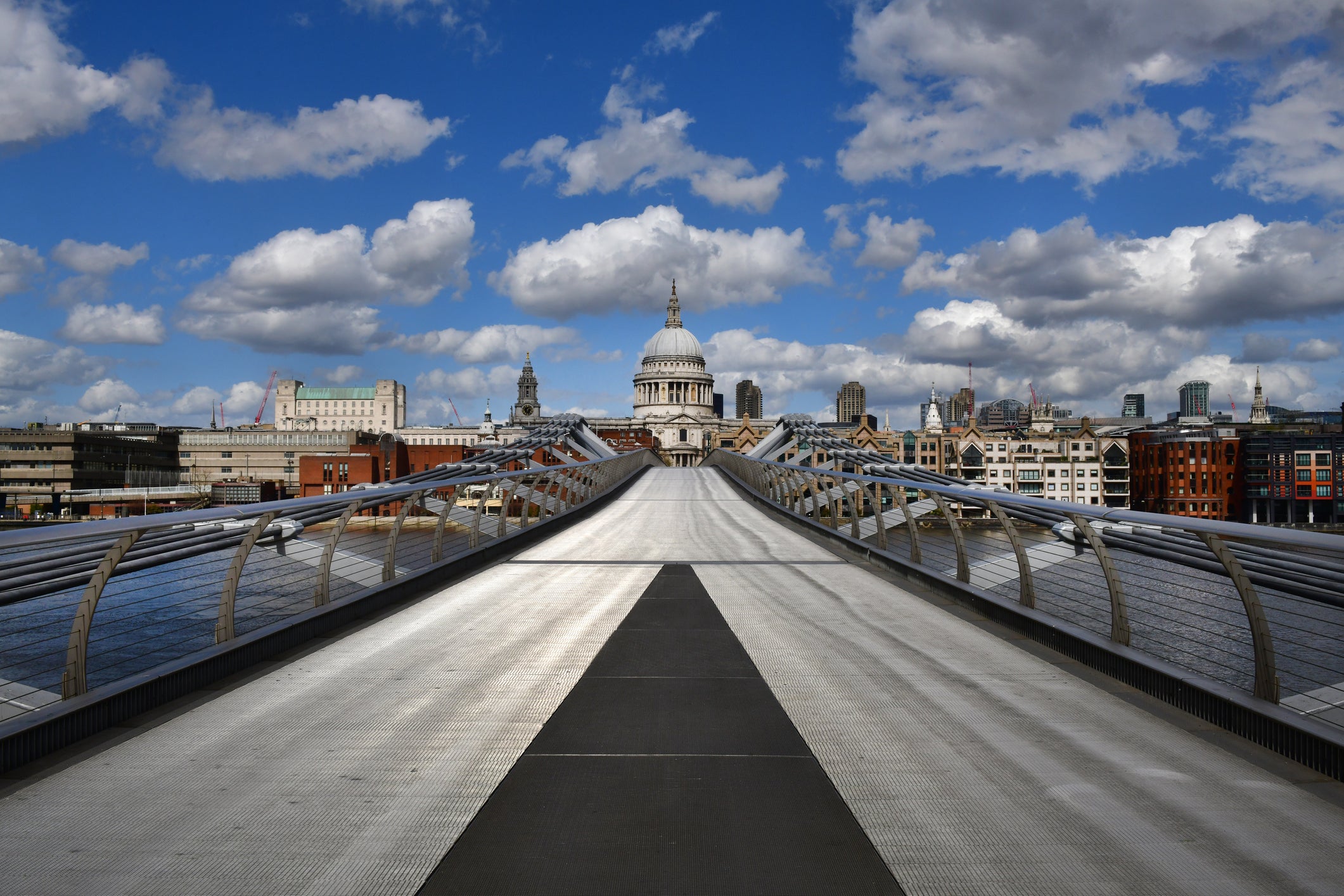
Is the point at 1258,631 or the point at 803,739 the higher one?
the point at 1258,631

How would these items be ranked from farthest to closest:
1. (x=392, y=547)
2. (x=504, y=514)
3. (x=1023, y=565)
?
1. (x=504, y=514)
2. (x=392, y=547)
3. (x=1023, y=565)

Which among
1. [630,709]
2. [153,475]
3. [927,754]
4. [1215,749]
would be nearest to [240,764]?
[630,709]

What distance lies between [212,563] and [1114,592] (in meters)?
6.90

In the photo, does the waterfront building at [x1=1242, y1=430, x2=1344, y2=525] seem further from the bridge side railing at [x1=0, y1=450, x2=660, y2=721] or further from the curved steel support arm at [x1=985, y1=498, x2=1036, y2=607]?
the bridge side railing at [x1=0, y1=450, x2=660, y2=721]

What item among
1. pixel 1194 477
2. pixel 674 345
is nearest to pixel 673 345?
pixel 674 345

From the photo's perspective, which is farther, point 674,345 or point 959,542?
point 674,345

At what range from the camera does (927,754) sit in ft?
15.3

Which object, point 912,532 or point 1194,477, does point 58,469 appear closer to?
point 912,532

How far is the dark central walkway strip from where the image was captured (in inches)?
131

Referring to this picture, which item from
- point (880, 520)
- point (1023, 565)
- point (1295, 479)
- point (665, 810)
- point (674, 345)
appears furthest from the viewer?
point (674, 345)

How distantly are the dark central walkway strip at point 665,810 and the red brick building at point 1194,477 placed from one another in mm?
100499

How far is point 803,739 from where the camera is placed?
191 inches

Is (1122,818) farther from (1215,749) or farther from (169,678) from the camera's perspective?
(169,678)

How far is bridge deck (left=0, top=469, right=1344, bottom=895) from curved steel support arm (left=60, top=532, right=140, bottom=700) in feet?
1.49
